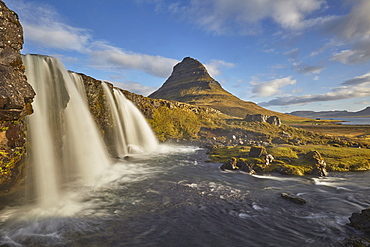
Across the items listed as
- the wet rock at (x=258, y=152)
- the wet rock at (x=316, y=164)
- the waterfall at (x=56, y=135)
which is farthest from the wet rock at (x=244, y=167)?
the waterfall at (x=56, y=135)

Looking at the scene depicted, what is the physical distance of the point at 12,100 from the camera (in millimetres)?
10906

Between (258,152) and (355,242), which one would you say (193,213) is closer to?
(355,242)

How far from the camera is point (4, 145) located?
1240cm

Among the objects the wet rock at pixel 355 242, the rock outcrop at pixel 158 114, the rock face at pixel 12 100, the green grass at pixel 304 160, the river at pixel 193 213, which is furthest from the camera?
the rock outcrop at pixel 158 114

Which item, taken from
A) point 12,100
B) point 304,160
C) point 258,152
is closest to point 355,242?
point 258,152

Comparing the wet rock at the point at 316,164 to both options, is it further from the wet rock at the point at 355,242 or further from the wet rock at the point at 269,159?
the wet rock at the point at 355,242

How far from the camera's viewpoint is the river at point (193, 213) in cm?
954

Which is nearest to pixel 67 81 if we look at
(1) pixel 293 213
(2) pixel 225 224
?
(2) pixel 225 224

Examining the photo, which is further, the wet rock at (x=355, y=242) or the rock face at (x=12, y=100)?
the rock face at (x=12, y=100)

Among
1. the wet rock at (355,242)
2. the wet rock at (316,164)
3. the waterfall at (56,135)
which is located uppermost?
the waterfall at (56,135)

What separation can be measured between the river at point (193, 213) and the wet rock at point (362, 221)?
1.52 feet

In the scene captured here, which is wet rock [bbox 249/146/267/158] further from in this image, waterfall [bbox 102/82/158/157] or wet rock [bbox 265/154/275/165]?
waterfall [bbox 102/82/158/157]

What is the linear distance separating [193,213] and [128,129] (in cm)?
2697

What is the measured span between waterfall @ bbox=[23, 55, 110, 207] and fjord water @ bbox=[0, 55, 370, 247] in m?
0.10
